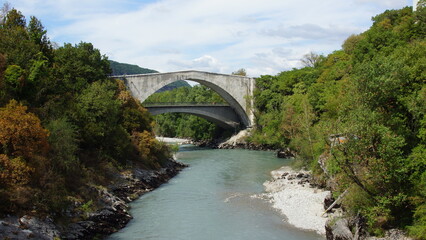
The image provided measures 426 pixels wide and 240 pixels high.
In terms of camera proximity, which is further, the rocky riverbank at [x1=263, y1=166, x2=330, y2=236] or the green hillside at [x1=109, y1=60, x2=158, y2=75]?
the green hillside at [x1=109, y1=60, x2=158, y2=75]

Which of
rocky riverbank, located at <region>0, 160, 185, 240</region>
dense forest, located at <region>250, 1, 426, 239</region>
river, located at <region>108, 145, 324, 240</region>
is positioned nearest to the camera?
rocky riverbank, located at <region>0, 160, 185, 240</region>

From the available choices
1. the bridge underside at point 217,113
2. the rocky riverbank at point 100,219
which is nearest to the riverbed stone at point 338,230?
the rocky riverbank at point 100,219

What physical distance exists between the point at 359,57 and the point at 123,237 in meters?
22.6

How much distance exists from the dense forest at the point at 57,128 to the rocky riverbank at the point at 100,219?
1.61 ft

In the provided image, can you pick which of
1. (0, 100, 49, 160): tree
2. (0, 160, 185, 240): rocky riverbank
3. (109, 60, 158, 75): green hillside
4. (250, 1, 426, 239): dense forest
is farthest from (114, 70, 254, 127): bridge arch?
(109, 60, 158, 75): green hillside

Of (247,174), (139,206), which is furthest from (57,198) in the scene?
(247,174)

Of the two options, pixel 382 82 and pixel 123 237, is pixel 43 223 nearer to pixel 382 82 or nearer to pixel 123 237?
pixel 123 237

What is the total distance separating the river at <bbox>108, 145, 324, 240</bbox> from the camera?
15.5 metres

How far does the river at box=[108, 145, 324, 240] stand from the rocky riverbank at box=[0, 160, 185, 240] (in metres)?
0.53

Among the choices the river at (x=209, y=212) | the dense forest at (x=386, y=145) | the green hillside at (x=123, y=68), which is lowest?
the river at (x=209, y=212)

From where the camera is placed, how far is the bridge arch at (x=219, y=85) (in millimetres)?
42062

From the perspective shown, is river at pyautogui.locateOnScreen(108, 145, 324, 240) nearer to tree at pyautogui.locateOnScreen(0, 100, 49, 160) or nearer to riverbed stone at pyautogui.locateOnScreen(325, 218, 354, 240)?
riverbed stone at pyautogui.locateOnScreen(325, 218, 354, 240)

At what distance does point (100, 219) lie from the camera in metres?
16.0

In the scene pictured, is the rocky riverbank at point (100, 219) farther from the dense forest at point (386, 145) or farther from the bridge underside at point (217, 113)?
the bridge underside at point (217, 113)
